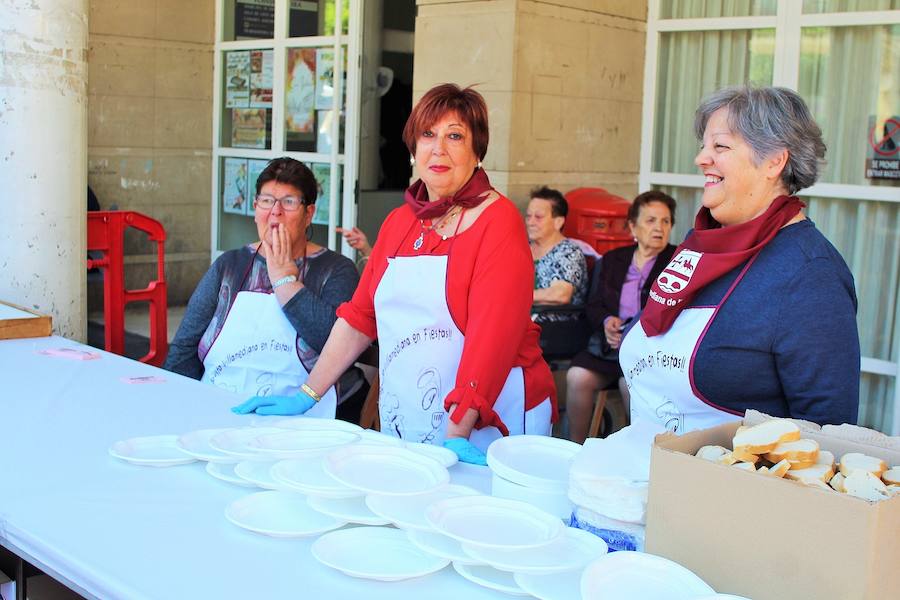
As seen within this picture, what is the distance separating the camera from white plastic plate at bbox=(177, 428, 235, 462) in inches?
90.5

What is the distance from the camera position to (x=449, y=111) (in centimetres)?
301

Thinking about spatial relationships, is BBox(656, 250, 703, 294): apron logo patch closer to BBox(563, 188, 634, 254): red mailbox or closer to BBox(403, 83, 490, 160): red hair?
BBox(403, 83, 490, 160): red hair

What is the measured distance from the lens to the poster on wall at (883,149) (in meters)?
5.37

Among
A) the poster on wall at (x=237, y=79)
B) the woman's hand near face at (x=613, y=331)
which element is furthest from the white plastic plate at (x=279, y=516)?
the poster on wall at (x=237, y=79)

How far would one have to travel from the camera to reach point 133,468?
2.35 m

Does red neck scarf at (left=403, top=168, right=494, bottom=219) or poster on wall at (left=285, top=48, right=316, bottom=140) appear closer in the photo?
red neck scarf at (left=403, top=168, right=494, bottom=219)

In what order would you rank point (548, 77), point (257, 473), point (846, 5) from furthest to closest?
point (548, 77)
point (846, 5)
point (257, 473)

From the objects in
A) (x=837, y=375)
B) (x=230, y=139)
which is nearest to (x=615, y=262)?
(x=837, y=375)

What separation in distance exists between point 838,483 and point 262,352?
7.53 feet

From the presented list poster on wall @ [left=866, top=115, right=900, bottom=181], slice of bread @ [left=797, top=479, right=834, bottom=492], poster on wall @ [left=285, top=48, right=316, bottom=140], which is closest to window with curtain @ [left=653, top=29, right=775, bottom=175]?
poster on wall @ [left=866, top=115, right=900, bottom=181]

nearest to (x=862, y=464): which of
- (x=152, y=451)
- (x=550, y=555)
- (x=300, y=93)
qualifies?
(x=550, y=555)

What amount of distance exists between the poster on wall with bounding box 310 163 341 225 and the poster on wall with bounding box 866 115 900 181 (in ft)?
12.7

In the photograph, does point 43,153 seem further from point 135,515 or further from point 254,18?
point 254,18

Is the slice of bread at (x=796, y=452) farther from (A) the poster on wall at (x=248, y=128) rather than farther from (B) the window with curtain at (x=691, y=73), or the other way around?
(A) the poster on wall at (x=248, y=128)
